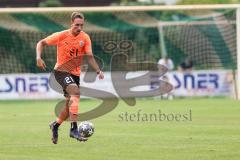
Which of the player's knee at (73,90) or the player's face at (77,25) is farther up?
the player's face at (77,25)

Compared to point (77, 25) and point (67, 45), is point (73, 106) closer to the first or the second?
point (67, 45)

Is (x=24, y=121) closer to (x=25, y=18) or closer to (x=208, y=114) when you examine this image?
(x=208, y=114)

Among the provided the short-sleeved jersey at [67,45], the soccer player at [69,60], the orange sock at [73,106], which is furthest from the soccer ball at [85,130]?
the short-sleeved jersey at [67,45]

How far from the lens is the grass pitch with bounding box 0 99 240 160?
44.1ft

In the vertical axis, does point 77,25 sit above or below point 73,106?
above

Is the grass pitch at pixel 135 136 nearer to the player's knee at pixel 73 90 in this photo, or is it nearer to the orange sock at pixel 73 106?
the orange sock at pixel 73 106

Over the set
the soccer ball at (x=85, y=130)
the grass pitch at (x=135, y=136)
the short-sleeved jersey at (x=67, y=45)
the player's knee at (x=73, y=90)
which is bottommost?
the grass pitch at (x=135, y=136)

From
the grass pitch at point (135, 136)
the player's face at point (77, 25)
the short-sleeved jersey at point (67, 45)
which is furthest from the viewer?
the short-sleeved jersey at point (67, 45)

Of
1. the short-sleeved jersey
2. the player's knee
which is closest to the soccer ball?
the player's knee

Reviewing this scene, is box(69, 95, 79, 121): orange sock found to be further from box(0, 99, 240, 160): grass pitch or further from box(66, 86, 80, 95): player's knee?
box(0, 99, 240, 160): grass pitch

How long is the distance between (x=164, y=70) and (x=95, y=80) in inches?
107

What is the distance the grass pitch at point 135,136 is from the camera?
13.5 m

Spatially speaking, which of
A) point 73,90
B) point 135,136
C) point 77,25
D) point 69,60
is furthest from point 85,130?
point 77,25

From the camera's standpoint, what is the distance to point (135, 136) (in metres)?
16.7
